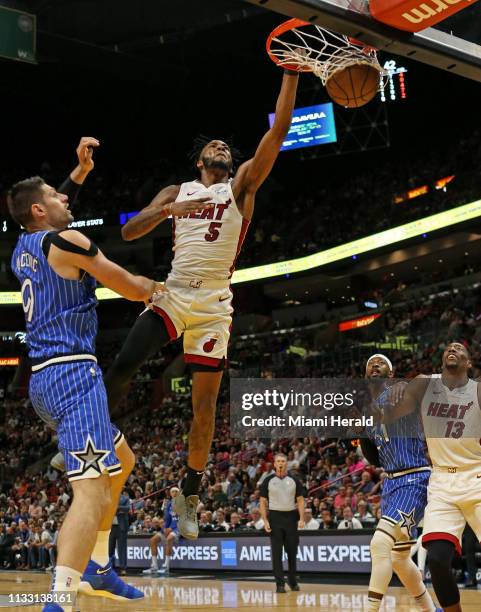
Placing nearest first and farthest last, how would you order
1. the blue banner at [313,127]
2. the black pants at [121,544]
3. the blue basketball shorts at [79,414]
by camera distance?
1. the blue basketball shorts at [79,414]
2. the black pants at [121,544]
3. the blue banner at [313,127]

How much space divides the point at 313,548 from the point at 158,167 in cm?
2720

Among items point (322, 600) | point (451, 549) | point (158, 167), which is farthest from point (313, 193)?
point (451, 549)

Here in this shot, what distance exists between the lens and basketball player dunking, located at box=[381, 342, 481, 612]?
23.3ft

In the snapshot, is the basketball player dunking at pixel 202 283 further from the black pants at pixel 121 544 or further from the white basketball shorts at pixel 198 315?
the black pants at pixel 121 544

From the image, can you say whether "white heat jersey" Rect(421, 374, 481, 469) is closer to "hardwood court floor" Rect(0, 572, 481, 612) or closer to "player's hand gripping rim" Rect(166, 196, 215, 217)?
"hardwood court floor" Rect(0, 572, 481, 612)

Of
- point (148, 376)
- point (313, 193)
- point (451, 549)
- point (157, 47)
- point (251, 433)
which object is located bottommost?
point (451, 549)

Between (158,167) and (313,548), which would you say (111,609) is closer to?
(313,548)

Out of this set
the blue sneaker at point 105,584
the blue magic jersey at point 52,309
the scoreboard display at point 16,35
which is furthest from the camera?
the scoreboard display at point 16,35

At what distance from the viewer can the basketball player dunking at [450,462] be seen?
23.3 feet

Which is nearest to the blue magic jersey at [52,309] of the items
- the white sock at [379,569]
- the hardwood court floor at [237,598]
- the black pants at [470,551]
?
the white sock at [379,569]

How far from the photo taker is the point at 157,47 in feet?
99.4

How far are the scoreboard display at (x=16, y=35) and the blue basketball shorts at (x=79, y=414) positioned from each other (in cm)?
1198

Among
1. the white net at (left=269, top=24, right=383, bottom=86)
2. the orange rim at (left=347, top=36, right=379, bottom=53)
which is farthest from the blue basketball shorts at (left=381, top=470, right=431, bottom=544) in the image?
the orange rim at (left=347, top=36, right=379, bottom=53)

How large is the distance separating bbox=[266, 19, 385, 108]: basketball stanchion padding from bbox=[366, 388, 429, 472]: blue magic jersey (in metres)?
3.53
